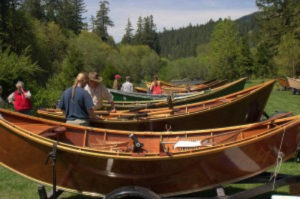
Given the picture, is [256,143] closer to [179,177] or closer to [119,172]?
[179,177]

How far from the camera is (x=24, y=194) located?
22.6 ft

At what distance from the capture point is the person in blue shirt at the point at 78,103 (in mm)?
6582

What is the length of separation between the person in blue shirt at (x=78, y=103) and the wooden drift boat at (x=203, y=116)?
74.4 inches

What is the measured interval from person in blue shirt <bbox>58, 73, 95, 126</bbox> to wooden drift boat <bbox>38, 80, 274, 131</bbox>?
6.20ft

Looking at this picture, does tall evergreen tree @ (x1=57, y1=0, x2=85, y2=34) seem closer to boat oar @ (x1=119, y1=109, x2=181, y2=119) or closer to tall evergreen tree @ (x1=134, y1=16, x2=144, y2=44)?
tall evergreen tree @ (x1=134, y1=16, x2=144, y2=44)

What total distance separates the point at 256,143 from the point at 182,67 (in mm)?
66585

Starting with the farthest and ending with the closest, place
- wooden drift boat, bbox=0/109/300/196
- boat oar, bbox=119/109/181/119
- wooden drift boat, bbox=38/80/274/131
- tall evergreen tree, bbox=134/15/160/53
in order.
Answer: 1. tall evergreen tree, bbox=134/15/160/53
2. boat oar, bbox=119/109/181/119
3. wooden drift boat, bbox=38/80/274/131
4. wooden drift boat, bbox=0/109/300/196

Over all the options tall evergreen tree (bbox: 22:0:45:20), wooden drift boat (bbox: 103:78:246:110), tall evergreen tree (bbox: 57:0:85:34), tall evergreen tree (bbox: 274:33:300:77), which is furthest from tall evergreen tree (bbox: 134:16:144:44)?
wooden drift boat (bbox: 103:78:246:110)

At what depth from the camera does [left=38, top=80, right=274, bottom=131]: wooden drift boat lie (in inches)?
358

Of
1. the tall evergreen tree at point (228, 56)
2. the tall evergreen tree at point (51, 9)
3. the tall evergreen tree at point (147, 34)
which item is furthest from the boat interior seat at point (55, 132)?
the tall evergreen tree at point (147, 34)

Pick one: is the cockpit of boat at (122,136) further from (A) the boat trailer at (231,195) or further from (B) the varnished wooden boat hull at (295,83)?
(B) the varnished wooden boat hull at (295,83)

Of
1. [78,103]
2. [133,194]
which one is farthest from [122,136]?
[133,194]

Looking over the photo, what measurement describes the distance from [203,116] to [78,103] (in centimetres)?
369

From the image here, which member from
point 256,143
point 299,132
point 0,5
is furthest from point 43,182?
point 0,5
